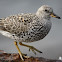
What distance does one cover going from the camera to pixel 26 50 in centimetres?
1217

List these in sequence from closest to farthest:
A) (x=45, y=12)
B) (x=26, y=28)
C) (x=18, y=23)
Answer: (x=26, y=28) → (x=18, y=23) → (x=45, y=12)

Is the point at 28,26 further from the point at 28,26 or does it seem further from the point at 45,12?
the point at 45,12

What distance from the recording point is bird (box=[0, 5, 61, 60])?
9055 mm

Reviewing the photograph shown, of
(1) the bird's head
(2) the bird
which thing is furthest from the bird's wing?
(1) the bird's head

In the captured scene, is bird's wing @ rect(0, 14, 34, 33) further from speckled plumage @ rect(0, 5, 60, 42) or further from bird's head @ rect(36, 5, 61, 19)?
bird's head @ rect(36, 5, 61, 19)

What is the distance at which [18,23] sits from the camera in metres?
9.27

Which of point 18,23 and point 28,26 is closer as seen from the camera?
point 28,26

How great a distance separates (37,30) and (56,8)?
6.45m

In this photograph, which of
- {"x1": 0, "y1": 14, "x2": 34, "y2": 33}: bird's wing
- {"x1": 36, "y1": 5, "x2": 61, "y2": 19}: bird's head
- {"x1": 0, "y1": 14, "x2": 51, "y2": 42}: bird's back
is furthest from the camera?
{"x1": 36, "y1": 5, "x2": 61, "y2": 19}: bird's head

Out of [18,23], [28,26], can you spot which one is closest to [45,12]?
[28,26]

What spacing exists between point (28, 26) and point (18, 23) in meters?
0.33

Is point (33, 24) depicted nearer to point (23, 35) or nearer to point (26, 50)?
point (23, 35)

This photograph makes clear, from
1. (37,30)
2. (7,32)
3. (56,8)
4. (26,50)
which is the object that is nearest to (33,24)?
(37,30)

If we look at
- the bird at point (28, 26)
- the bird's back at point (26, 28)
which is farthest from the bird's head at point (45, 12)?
the bird's back at point (26, 28)
